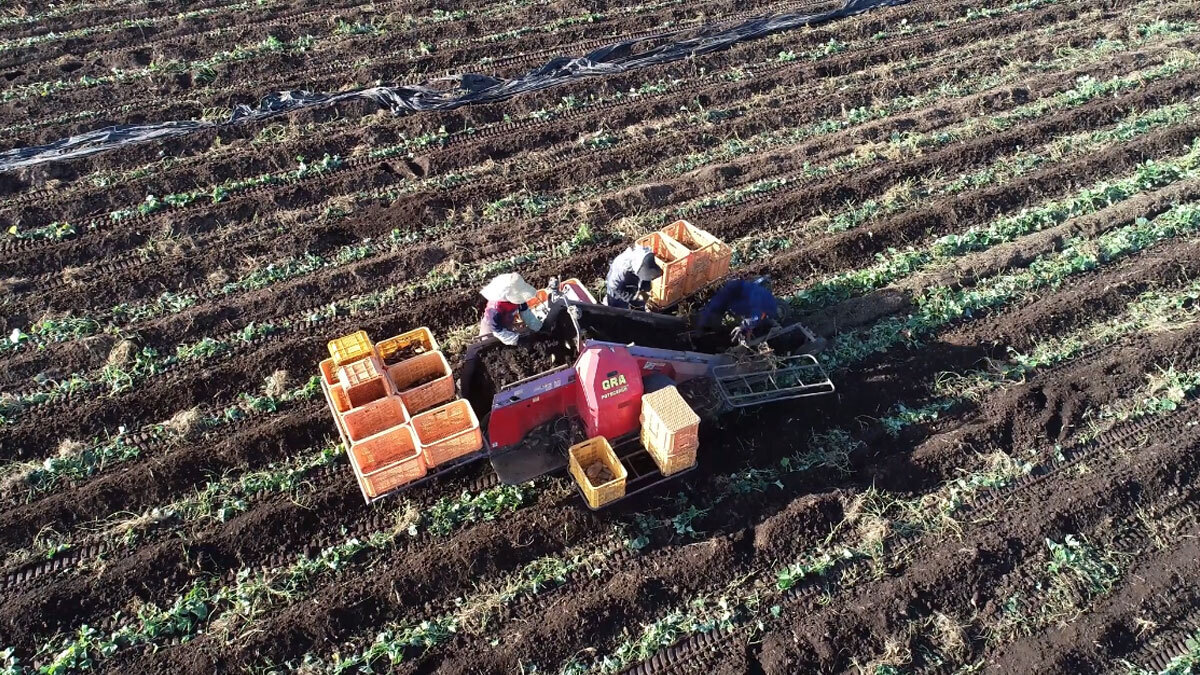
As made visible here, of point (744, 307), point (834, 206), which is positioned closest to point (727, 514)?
point (744, 307)

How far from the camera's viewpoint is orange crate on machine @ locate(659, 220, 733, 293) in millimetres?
10062

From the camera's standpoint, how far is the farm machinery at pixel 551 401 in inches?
325

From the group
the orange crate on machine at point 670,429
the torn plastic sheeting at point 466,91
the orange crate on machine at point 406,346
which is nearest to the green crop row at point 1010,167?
the orange crate on machine at point 670,429

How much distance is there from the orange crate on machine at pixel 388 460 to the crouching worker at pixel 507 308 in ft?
4.36

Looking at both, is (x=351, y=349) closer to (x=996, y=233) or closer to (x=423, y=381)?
(x=423, y=381)

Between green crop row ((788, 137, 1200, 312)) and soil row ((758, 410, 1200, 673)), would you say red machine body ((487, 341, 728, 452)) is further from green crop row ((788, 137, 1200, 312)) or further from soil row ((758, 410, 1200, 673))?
green crop row ((788, 137, 1200, 312))

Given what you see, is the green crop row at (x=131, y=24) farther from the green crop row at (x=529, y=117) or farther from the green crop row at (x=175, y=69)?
the green crop row at (x=529, y=117)

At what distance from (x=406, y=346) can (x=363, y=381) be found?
869 millimetres

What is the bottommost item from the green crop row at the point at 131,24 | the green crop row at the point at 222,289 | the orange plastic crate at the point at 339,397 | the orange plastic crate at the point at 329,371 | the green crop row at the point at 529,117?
the orange plastic crate at the point at 339,397

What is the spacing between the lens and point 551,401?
→ 8.55 meters

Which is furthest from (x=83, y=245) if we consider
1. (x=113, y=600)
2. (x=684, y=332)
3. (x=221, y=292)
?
(x=684, y=332)

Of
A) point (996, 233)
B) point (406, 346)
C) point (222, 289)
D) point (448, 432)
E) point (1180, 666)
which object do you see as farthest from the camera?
point (996, 233)

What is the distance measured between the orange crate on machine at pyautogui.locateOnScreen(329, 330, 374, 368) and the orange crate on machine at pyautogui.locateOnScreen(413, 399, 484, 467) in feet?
3.03

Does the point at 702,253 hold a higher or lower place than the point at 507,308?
lower
